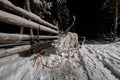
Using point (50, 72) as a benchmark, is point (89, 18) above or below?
above

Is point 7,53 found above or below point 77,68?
above

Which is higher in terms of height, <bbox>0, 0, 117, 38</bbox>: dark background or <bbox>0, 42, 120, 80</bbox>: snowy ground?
<bbox>0, 0, 117, 38</bbox>: dark background

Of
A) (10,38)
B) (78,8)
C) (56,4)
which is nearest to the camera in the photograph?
(10,38)

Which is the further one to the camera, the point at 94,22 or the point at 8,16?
the point at 94,22

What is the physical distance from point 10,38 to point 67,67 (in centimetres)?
167

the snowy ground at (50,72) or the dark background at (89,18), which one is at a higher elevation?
the dark background at (89,18)

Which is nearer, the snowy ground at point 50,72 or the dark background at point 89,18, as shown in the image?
the snowy ground at point 50,72

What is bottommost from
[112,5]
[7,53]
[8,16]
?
[7,53]

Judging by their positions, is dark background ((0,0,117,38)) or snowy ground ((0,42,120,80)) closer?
snowy ground ((0,42,120,80))

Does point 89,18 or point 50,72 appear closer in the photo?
point 50,72

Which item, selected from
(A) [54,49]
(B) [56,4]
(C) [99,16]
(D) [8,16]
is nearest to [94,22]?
(C) [99,16]

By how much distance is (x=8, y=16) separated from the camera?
280 cm

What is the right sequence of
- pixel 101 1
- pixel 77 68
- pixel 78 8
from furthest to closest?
pixel 78 8
pixel 101 1
pixel 77 68

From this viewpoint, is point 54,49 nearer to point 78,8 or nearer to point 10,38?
point 10,38
